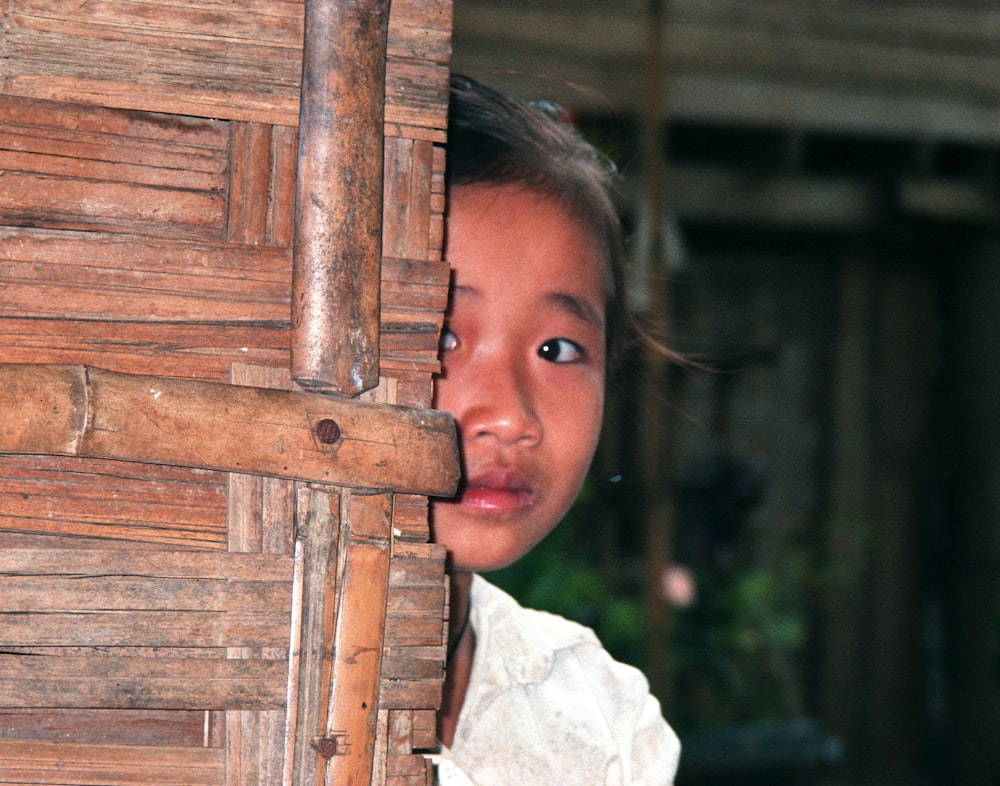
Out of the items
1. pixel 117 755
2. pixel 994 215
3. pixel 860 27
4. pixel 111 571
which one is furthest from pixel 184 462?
pixel 994 215

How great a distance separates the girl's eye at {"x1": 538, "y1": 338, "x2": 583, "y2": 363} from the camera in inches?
48.1

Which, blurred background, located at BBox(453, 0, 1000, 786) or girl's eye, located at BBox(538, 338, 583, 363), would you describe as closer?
girl's eye, located at BBox(538, 338, 583, 363)

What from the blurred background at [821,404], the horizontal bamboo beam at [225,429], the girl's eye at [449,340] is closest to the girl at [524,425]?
the girl's eye at [449,340]

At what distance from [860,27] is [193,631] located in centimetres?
339

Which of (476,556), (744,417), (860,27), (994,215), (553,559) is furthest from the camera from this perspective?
(744,417)

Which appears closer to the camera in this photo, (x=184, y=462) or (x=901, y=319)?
(x=184, y=462)

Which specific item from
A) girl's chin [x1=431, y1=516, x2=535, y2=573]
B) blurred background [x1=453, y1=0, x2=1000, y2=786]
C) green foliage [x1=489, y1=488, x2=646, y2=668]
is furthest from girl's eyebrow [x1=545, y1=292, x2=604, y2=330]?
blurred background [x1=453, y1=0, x2=1000, y2=786]

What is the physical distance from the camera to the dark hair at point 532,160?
1.25m

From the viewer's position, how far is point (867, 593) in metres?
4.49

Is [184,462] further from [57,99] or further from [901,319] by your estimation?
[901,319]

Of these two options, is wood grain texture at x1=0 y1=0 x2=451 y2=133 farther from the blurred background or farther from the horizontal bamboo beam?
the blurred background

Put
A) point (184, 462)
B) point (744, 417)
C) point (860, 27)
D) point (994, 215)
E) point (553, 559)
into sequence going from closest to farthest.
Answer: point (184, 462), point (553, 559), point (860, 27), point (994, 215), point (744, 417)

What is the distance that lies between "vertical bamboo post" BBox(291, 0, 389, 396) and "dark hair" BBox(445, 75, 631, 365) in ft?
1.43

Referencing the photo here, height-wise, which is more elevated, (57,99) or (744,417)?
(57,99)
